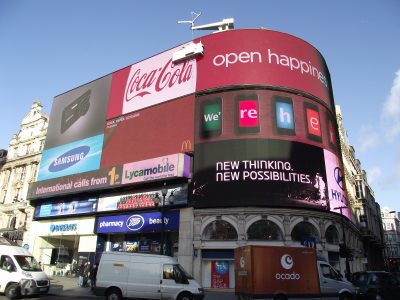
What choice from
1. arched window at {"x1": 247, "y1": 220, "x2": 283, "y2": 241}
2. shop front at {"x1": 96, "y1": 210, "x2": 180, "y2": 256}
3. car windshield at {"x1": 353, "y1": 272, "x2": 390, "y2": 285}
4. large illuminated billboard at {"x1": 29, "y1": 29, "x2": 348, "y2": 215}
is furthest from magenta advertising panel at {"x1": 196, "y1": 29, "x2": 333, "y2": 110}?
car windshield at {"x1": 353, "y1": 272, "x2": 390, "y2": 285}

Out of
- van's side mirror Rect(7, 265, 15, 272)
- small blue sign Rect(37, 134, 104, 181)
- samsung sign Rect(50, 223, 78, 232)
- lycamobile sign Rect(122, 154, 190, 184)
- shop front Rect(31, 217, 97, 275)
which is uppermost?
small blue sign Rect(37, 134, 104, 181)

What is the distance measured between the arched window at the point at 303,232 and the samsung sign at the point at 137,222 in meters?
9.58

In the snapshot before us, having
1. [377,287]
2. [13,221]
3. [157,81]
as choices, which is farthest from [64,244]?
[377,287]

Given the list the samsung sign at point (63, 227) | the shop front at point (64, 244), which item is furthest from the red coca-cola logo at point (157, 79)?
the samsung sign at point (63, 227)

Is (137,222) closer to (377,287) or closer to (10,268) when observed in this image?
(10,268)

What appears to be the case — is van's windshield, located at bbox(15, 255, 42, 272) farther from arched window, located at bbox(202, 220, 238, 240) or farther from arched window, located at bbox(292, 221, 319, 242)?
arched window, located at bbox(292, 221, 319, 242)

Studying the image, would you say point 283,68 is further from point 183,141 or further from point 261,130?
point 183,141

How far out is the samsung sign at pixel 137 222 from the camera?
2925 cm

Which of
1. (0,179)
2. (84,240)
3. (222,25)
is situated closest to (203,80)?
(222,25)

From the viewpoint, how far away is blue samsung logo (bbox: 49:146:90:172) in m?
38.6

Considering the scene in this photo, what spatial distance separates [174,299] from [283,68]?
23049mm

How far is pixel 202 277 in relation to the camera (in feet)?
88.2

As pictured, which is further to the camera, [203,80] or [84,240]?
[84,240]

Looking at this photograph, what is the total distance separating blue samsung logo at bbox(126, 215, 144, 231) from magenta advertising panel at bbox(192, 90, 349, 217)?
5873 millimetres
